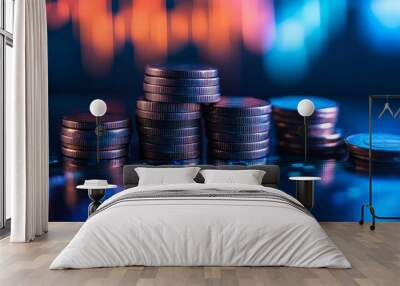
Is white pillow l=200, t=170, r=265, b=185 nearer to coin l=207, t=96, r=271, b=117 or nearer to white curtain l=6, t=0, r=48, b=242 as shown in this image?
coin l=207, t=96, r=271, b=117

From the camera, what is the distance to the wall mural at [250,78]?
872 cm

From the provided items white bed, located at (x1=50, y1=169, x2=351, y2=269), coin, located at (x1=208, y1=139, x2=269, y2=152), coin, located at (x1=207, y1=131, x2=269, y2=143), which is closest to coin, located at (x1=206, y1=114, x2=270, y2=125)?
coin, located at (x1=207, y1=131, x2=269, y2=143)

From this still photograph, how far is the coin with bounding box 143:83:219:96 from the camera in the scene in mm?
8523

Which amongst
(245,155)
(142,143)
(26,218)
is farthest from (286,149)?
(26,218)

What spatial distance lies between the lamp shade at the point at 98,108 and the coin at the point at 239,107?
140 cm

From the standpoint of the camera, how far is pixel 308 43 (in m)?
8.82

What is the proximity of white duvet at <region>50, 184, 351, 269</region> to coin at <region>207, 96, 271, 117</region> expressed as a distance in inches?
127

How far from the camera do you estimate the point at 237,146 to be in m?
8.65

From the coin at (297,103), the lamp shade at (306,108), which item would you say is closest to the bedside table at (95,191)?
the coin at (297,103)

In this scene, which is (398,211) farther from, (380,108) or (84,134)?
(84,134)

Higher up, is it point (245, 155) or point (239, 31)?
point (239, 31)

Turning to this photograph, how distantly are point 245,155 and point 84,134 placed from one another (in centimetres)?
219

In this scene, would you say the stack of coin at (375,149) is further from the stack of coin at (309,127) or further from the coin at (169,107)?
the coin at (169,107)

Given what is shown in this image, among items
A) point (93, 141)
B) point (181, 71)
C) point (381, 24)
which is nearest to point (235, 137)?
point (181, 71)
